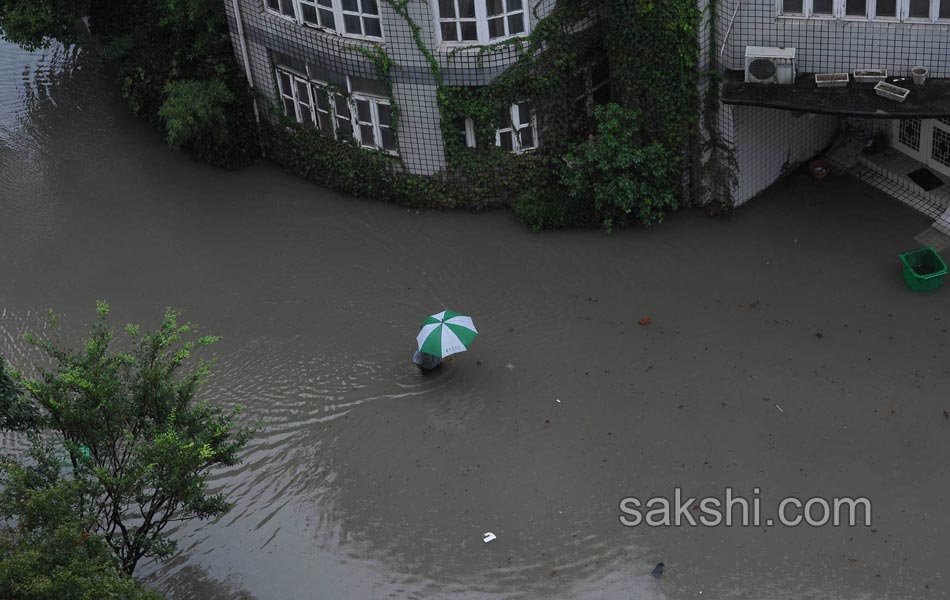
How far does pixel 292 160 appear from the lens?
85.9 ft

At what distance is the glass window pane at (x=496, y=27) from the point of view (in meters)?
22.7

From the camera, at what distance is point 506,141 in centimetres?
2408

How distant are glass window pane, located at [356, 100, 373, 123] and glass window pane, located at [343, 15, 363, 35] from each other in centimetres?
140

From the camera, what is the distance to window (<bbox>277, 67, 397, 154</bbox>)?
79.9 ft

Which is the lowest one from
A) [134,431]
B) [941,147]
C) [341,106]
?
[941,147]

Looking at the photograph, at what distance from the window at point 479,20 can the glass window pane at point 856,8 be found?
5.35 meters

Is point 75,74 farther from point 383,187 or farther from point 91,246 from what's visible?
point 383,187

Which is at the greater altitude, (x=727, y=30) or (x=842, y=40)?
(x=727, y=30)

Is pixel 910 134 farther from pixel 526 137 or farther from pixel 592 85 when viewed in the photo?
pixel 526 137

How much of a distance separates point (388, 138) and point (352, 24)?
230cm

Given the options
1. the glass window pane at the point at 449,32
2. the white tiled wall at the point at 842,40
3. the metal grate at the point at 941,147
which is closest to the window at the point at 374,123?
the glass window pane at the point at 449,32

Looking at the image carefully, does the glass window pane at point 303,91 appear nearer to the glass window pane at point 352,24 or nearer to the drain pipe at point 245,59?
the drain pipe at point 245,59

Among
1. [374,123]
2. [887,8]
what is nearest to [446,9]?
[374,123]

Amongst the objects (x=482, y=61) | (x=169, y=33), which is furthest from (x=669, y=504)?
(x=169, y=33)
